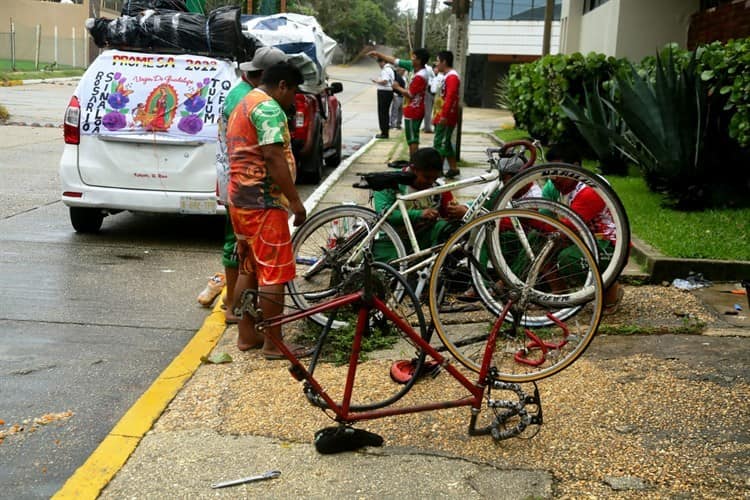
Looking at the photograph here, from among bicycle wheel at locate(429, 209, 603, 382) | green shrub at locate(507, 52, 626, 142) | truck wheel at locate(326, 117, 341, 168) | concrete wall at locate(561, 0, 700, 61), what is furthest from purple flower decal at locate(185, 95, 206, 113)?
concrete wall at locate(561, 0, 700, 61)

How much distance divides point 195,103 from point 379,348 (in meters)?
3.82

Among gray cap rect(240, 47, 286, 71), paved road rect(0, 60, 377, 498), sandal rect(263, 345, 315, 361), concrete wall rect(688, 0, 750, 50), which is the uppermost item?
concrete wall rect(688, 0, 750, 50)

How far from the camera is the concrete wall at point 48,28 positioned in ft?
169

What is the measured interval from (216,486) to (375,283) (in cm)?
116

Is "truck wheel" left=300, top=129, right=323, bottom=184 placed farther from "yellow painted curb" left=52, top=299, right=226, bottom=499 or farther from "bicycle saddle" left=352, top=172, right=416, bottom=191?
"yellow painted curb" left=52, top=299, right=226, bottom=499

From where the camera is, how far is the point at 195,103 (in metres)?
8.44

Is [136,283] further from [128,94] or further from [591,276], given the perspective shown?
[591,276]

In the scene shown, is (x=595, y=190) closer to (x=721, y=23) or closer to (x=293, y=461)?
(x=293, y=461)

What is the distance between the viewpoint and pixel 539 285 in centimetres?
473

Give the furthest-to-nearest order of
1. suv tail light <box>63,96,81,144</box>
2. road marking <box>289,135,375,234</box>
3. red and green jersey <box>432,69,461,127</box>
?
1. red and green jersey <box>432,69,461,127</box>
2. road marking <box>289,135,375,234</box>
3. suv tail light <box>63,96,81,144</box>

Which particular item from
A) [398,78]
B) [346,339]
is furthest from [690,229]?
[398,78]

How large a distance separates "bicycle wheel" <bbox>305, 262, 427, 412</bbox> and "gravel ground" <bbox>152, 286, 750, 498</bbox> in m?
0.02

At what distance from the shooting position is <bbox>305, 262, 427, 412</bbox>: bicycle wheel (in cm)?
410

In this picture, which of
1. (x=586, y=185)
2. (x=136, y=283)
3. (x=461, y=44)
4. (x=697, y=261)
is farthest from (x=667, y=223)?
(x=461, y=44)
